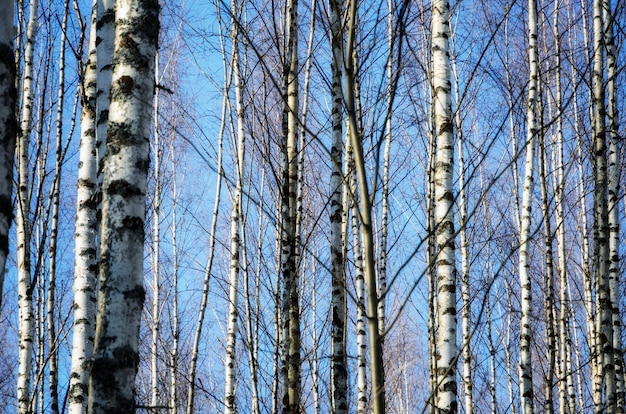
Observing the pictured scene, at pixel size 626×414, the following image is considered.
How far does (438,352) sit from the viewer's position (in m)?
4.41

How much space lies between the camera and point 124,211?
259cm

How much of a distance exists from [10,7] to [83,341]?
123 inches

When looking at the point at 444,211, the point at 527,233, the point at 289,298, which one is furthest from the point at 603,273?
the point at 289,298

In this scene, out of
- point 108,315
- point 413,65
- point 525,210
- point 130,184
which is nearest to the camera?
point 108,315

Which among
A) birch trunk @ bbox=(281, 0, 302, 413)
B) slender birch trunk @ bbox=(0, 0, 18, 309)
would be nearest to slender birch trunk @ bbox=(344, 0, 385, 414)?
slender birch trunk @ bbox=(0, 0, 18, 309)

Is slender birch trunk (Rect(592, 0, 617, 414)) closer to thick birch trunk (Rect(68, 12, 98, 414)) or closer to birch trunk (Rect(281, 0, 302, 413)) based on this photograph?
birch trunk (Rect(281, 0, 302, 413))

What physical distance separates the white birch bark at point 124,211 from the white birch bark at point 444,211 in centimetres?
217

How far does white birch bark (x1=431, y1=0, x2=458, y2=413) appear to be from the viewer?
4324 mm

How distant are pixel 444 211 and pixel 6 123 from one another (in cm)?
301

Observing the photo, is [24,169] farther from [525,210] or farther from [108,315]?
[525,210]

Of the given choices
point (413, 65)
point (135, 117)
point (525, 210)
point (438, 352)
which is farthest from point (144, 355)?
point (135, 117)

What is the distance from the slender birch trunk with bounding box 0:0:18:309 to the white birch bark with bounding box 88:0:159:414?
57cm

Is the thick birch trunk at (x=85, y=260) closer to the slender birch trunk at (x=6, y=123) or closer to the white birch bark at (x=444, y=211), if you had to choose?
the white birch bark at (x=444, y=211)

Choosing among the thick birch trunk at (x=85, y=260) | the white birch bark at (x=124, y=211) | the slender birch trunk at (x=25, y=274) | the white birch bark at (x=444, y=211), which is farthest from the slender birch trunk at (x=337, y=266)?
the slender birch trunk at (x=25, y=274)
